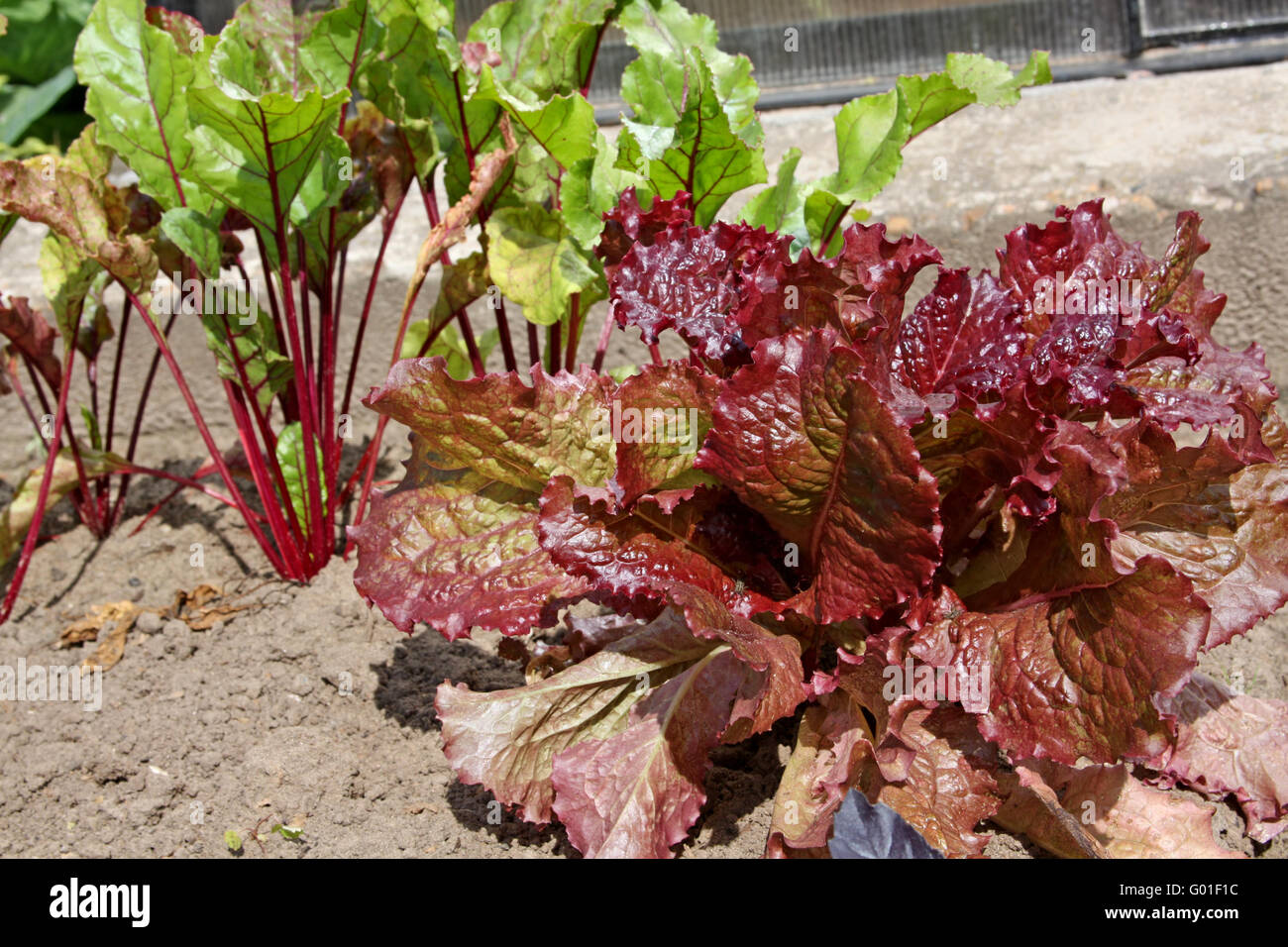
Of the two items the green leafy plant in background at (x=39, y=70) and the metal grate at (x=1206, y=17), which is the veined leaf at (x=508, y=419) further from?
the green leafy plant in background at (x=39, y=70)

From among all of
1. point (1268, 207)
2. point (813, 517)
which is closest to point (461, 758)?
point (813, 517)

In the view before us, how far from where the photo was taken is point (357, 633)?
2084 mm

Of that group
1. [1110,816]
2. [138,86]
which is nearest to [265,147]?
[138,86]

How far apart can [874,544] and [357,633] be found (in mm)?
1069

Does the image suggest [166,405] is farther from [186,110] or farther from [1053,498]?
[1053,498]

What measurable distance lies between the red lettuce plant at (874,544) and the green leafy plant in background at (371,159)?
307mm

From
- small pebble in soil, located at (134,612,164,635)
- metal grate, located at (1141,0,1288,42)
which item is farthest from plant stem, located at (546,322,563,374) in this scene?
metal grate, located at (1141,0,1288,42)

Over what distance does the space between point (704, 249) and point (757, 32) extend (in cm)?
219

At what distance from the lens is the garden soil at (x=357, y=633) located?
1661mm

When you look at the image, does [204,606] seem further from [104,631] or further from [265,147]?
[265,147]

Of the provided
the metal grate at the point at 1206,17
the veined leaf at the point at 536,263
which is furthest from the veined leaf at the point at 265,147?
the metal grate at the point at 1206,17

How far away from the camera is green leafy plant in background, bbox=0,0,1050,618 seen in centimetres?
192

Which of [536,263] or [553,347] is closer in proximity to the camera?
[536,263]

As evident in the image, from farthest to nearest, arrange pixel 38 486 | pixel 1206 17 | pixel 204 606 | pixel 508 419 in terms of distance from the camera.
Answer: pixel 1206 17 → pixel 38 486 → pixel 204 606 → pixel 508 419
